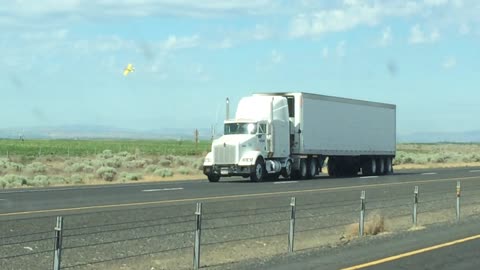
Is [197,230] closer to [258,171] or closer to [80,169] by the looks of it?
[258,171]

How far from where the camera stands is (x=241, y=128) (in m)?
37.7

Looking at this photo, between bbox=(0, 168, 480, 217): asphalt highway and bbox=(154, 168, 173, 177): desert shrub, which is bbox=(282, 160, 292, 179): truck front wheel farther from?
bbox=(154, 168, 173, 177): desert shrub

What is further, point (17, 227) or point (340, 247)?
point (17, 227)

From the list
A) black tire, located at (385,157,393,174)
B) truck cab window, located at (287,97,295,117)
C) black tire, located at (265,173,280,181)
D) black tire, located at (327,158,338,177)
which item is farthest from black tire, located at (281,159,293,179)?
black tire, located at (385,157,393,174)

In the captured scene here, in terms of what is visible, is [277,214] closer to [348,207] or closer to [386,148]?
[348,207]

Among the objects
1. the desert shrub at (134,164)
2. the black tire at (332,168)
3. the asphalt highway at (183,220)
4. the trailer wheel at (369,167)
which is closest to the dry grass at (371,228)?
the asphalt highway at (183,220)

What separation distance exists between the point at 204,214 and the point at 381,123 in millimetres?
30603

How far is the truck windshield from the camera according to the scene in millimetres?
37531

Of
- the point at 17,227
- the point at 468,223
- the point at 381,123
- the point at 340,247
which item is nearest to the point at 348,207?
the point at 468,223

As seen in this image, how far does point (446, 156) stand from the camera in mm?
87688

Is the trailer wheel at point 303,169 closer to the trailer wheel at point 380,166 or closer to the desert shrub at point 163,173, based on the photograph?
the trailer wheel at point 380,166

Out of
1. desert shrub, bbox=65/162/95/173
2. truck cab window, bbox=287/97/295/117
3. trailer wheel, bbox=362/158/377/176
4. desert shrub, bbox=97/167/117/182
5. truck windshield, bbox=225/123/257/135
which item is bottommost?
desert shrub, bbox=97/167/117/182

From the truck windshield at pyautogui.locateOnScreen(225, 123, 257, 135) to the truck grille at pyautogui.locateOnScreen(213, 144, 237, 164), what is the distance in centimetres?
101

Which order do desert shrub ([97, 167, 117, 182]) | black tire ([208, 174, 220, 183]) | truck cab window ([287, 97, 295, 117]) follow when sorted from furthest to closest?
desert shrub ([97, 167, 117, 182]) → truck cab window ([287, 97, 295, 117]) → black tire ([208, 174, 220, 183])
